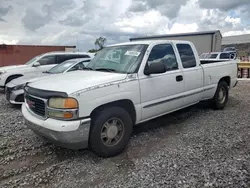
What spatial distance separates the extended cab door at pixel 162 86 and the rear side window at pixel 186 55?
263 millimetres

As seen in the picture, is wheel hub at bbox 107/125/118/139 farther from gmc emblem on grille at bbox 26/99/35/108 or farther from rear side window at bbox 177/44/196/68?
rear side window at bbox 177/44/196/68

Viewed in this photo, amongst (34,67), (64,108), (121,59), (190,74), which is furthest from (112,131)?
(34,67)

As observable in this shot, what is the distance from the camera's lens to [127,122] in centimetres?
341

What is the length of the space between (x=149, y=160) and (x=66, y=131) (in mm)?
1328

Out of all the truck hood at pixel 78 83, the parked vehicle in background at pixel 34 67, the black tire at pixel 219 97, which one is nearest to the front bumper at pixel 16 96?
the parked vehicle in background at pixel 34 67

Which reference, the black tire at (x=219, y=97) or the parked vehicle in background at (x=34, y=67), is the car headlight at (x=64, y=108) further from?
the parked vehicle in background at (x=34, y=67)

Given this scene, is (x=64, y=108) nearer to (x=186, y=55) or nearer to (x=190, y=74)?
(x=190, y=74)

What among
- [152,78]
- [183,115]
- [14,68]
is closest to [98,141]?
[152,78]

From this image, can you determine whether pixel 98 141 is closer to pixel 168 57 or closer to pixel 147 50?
pixel 147 50

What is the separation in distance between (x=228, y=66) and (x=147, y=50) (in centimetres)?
313

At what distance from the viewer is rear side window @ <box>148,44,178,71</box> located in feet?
12.9

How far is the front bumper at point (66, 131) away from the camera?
279cm

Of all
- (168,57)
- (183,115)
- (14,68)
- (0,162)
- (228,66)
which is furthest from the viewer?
(14,68)

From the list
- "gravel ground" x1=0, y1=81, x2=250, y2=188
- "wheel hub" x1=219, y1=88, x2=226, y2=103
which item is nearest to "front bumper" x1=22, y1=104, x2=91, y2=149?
"gravel ground" x1=0, y1=81, x2=250, y2=188
